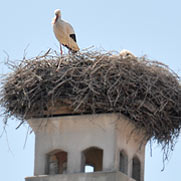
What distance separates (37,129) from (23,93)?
54.6 inches

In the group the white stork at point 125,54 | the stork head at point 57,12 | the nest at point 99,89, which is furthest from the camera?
the stork head at point 57,12

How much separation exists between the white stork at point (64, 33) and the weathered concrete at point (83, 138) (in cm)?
218

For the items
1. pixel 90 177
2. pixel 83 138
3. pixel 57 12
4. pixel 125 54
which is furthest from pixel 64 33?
pixel 90 177

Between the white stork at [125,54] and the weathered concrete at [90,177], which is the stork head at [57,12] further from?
the weathered concrete at [90,177]

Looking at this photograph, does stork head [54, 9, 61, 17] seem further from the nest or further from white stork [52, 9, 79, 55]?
the nest

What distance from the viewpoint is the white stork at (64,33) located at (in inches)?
1087

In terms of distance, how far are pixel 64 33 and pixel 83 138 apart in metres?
3.00

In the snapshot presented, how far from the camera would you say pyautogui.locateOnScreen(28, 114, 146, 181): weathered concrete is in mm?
25375

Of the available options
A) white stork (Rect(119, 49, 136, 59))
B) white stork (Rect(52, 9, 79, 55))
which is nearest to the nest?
white stork (Rect(119, 49, 136, 59))

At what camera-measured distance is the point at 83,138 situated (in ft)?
84.3

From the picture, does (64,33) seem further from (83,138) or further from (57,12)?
(83,138)

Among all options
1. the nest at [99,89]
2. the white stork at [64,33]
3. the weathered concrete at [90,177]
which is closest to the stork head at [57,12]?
the white stork at [64,33]

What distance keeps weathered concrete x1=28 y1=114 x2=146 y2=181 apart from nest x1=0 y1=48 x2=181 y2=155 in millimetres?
270

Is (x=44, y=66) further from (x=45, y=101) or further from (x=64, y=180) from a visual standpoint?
(x=64, y=180)
